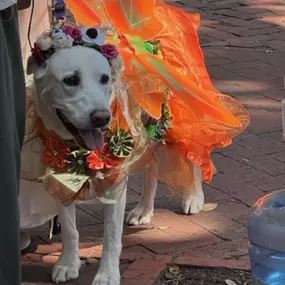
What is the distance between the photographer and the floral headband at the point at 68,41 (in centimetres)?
370

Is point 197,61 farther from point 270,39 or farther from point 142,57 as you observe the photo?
point 270,39

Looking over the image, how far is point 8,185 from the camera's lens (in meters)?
2.97

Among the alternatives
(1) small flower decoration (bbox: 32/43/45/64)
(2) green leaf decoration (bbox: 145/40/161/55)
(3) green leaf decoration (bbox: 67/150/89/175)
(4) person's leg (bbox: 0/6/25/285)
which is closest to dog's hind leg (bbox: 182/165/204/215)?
(2) green leaf decoration (bbox: 145/40/161/55)

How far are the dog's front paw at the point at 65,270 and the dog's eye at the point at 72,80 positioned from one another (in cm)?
92

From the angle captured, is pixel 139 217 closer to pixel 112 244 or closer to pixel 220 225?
pixel 220 225

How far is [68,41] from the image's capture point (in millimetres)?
3711

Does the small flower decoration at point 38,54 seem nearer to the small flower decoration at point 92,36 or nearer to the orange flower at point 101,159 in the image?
the small flower decoration at point 92,36

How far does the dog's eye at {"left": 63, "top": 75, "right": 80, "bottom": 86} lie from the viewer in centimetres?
366

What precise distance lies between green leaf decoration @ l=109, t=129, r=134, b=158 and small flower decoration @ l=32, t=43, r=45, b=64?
0.47 metres

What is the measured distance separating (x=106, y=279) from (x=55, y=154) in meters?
0.63

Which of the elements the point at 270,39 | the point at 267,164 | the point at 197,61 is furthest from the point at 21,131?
the point at 270,39

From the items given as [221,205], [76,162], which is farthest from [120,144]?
[221,205]

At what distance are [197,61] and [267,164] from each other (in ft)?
3.64

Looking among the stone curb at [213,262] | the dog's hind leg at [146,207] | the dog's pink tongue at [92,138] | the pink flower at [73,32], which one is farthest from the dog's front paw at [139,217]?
the pink flower at [73,32]
